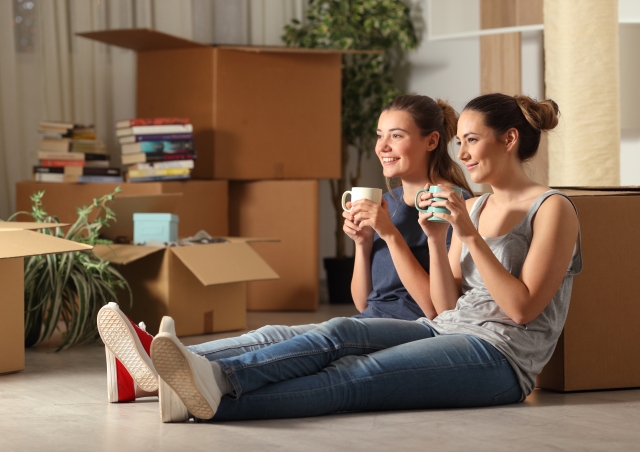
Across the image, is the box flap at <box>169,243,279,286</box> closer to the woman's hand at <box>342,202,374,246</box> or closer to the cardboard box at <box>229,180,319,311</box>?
the cardboard box at <box>229,180,319,311</box>

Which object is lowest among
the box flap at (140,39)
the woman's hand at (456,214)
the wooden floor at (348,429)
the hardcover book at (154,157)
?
the wooden floor at (348,429)

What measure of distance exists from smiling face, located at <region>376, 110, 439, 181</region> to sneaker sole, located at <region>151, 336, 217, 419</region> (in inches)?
29.8

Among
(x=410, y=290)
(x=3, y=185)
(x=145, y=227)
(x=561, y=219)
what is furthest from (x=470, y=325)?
(x=3, y=185)

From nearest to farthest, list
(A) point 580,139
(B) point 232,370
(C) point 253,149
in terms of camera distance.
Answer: (B) point 232,370
(A) point 580,139
(C) point 253,149

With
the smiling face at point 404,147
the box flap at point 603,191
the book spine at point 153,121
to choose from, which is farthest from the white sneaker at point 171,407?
the book spine at point 153,121

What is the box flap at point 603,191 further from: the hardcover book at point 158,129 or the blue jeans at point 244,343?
the hardcover book at point 158,129

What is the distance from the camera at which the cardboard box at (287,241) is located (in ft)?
12.9

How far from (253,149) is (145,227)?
2.74ft

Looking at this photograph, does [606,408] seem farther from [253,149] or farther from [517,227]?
[253,149]

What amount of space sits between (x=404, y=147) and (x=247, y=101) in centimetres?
189

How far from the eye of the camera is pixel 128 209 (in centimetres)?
331

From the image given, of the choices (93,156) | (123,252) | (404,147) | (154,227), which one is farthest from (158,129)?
(404,147)

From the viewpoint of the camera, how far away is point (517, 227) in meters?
1.86

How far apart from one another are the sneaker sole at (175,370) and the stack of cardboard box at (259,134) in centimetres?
214
